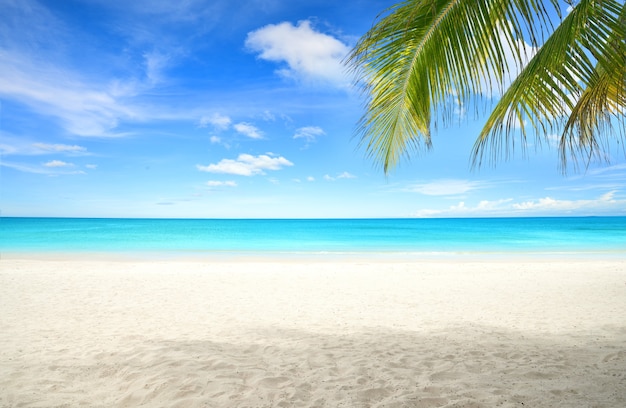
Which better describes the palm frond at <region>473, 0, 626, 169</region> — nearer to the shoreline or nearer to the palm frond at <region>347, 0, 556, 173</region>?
the palm frond at <region>347, 0, 556, 173</region>

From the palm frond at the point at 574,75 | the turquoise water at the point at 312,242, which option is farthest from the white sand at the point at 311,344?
the turquoise water at the point at 312,242

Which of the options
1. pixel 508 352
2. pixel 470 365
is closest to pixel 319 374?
pixel 470 365

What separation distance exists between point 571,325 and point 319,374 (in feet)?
12.6

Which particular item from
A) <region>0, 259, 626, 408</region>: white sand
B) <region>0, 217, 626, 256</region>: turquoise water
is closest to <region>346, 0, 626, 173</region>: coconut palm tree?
<region>0, 259, 626, 408</region>: white sand

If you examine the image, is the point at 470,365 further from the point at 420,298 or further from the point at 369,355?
the point at 420,298

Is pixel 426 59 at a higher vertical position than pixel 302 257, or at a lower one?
higher

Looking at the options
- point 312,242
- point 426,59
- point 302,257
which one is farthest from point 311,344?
point 312,242

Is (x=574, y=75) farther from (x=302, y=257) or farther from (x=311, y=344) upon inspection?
(x=302, y=257)

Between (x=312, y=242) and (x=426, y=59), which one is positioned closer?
(x=426, y=59)

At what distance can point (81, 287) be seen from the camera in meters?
7.82

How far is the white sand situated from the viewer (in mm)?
2875

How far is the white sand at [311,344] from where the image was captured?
288 cm

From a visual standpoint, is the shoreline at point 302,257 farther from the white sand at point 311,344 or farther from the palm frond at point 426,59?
the palm frond at point 426,59

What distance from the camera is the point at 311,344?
4262 mm
